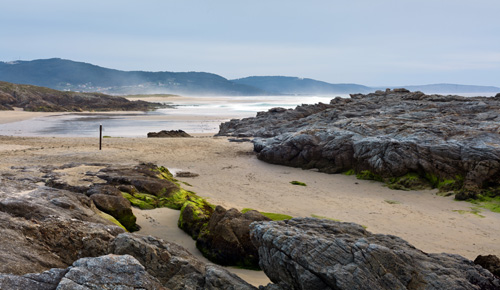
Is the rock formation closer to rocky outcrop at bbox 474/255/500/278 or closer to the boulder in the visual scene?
rocky outcrop at bbox 474/255/500/278

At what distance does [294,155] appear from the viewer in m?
20.0

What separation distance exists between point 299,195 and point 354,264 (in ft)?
31.0

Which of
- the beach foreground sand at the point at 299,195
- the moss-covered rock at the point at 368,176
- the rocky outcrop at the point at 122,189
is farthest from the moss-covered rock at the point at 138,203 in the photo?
the moss-covered rock at the point at 368,176

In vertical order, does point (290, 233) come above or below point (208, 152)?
above

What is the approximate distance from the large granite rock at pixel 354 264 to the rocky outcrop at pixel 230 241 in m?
2.27

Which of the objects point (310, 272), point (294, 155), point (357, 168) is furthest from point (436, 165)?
point (310, 272)

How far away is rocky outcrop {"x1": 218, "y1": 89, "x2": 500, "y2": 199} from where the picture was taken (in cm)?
1485

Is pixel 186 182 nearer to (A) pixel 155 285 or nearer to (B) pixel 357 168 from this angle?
(B) pixel 357 168

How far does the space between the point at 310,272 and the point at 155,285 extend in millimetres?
1957

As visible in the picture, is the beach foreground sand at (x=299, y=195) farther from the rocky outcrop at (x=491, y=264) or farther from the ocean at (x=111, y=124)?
the ocean at (x=111, y=124)

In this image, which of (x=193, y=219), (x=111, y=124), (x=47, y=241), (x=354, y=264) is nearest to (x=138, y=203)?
(x=193, y=219)

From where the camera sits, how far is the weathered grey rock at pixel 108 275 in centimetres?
420

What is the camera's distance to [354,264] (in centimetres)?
499

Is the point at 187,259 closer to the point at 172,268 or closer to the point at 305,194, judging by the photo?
the point at 172,268
